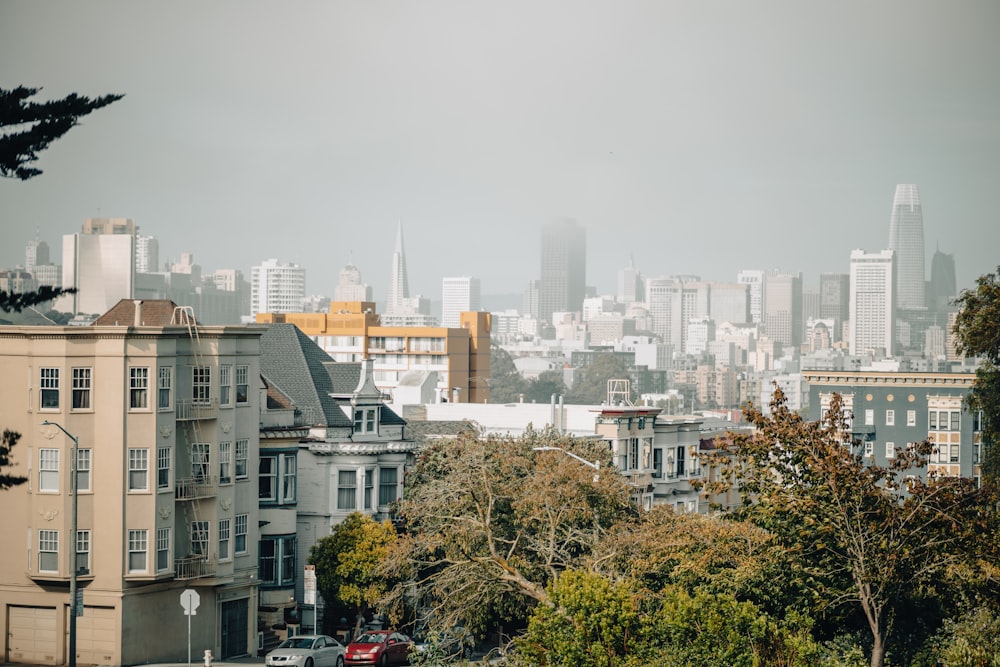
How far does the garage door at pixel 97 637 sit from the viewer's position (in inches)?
1865

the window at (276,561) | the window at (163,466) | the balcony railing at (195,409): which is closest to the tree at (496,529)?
the window at (276,561)

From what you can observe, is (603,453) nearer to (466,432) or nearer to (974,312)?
(466,432)

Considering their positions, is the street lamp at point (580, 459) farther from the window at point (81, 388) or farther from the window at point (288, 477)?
the window at point (81, 388)

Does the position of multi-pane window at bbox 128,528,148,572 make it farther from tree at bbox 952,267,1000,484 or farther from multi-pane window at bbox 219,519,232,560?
tree at bbox 952,267,1000,484

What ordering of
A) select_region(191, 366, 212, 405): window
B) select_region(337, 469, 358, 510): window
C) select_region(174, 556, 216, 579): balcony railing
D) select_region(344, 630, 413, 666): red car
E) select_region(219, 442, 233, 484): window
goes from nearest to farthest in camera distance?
select_region(344, 630, 413, 666): red car → select_region(174, 556, 216, 579): balcony railing → select_region(191, 366, 212, 405): window → select_region(219, 442, 233, 484): window → select_region(337, 469, 358, 510): window

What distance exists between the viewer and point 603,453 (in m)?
61.6

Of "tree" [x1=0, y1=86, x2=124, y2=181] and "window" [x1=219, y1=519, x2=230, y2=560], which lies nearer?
"tree" [x1=0, y1=86, x2=124, y2=181]

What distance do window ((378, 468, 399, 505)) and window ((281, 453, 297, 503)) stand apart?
11.5ft

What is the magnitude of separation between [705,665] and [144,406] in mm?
24307

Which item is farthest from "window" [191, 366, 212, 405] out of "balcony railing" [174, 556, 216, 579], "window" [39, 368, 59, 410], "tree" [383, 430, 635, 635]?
"tree" [383, 430, 635, 635]

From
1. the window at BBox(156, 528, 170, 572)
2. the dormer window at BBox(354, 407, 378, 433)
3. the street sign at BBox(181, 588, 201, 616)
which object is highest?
the dormer window at BBox(354, 407, 378, 433)

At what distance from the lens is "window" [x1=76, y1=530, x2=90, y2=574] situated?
47875 millimetres

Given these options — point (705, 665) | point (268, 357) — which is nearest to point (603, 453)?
point (268, 357)

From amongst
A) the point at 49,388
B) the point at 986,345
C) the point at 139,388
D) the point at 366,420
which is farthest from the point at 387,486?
the point at 986,345
